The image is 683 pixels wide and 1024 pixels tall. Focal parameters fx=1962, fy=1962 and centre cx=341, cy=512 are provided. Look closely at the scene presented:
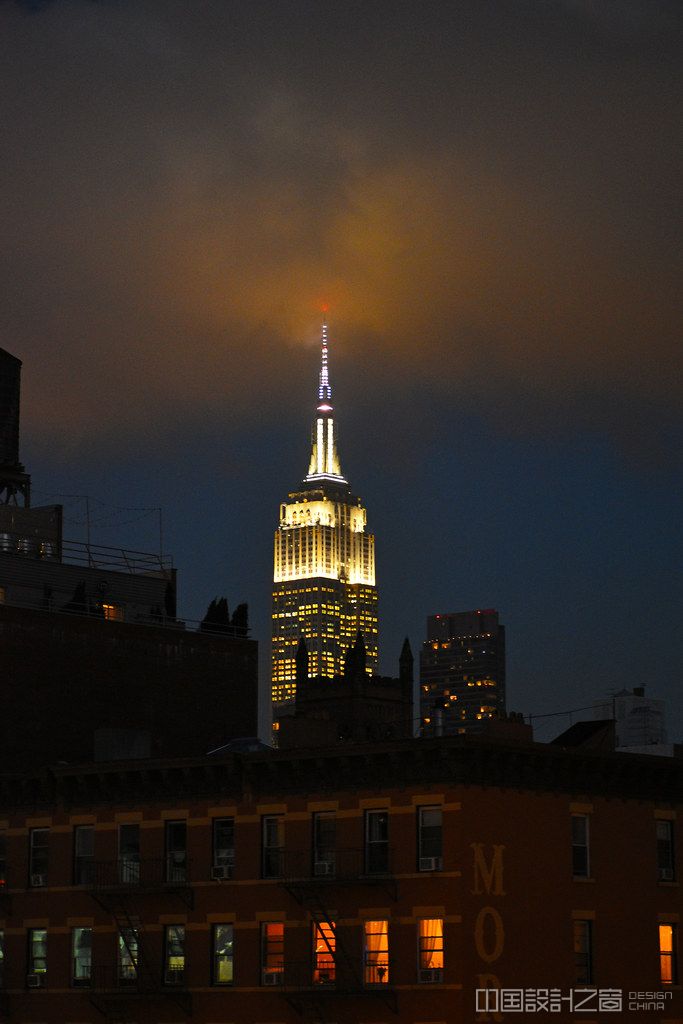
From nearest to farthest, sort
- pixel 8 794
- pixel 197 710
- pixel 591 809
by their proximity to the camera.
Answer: pixel 591 809 < pixel 8 794 < pixel 197 710

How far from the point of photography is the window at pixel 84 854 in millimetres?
66875

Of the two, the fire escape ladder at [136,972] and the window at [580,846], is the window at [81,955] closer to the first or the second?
the fire escape ladder at [136,972]

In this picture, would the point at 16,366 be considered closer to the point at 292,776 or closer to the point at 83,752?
the point at 83,752

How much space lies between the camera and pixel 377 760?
61.8 metres

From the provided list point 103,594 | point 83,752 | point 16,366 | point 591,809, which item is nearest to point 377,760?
point 591,809

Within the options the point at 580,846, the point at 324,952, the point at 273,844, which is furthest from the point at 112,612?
the point at 580,846

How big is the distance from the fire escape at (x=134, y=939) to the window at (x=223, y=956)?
4.02 ft

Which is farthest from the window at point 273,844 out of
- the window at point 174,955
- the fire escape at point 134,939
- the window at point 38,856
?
the window at point 38,856

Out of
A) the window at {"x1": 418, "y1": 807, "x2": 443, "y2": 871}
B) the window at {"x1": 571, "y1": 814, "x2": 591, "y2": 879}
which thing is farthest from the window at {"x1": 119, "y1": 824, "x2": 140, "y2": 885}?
the window at {"x1": 571, "y1": 814, "x2": 591, "y2": 879}

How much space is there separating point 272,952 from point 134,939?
5348 mm

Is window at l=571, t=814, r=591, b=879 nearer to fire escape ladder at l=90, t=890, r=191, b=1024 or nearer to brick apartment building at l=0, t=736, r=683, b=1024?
brick apartment building at l=0, t=736, r=683, b=1024

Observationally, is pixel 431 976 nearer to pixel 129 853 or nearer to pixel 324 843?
pixel 324 843

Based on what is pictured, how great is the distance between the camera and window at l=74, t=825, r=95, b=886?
66.9 meters

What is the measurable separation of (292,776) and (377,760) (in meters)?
3.32
